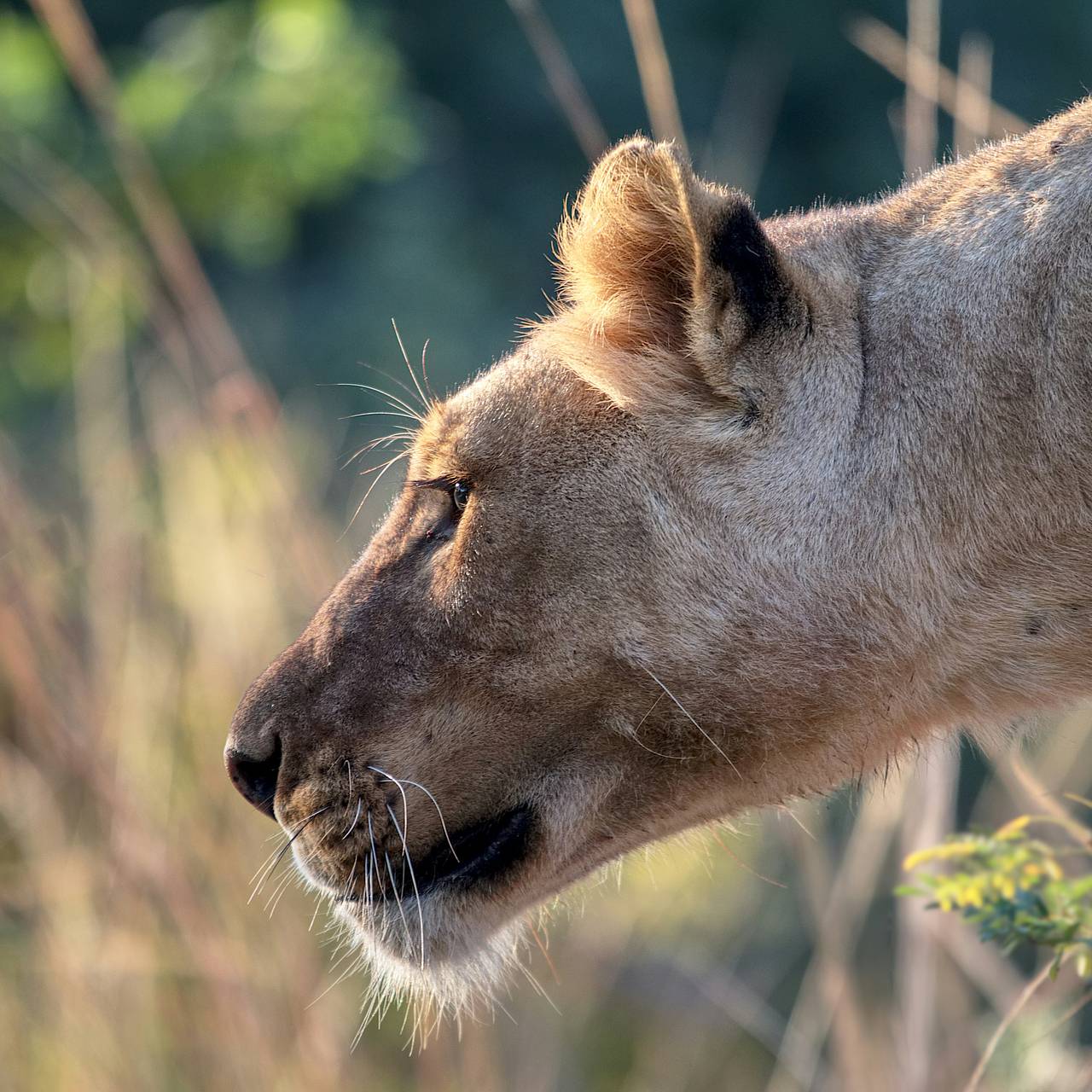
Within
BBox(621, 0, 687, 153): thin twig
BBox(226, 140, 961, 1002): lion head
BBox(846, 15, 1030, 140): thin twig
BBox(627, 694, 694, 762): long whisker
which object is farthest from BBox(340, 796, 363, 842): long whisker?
BBox(846, 15, 1030, 140): thin twig

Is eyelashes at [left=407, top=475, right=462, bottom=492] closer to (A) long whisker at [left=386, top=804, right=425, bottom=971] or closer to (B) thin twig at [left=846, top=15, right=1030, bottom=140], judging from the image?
(A) long whisker at [left=386, top=804, right=425, bottom=971]

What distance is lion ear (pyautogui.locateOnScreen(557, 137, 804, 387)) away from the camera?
1.76 m

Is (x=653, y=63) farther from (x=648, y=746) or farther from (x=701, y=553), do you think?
(x=648, y=746)

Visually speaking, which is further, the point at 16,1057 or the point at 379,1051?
the point at 379,1051

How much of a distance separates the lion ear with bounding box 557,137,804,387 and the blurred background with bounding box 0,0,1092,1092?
0.68 m

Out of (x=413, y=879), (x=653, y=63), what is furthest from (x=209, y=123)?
(x=413, y=879)

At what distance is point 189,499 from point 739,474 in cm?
318

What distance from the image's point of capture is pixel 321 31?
539 cm

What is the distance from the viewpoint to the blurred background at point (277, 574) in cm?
298

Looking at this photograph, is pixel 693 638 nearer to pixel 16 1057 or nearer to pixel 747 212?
pixel 747 212

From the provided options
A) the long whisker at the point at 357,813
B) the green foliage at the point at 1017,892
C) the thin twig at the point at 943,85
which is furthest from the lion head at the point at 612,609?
the thin twig at the point at 943,85

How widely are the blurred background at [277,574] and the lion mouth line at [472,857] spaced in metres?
0.28

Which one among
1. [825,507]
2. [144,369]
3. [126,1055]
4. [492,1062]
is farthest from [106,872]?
[144,369]

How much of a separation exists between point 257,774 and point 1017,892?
102 centimetres
